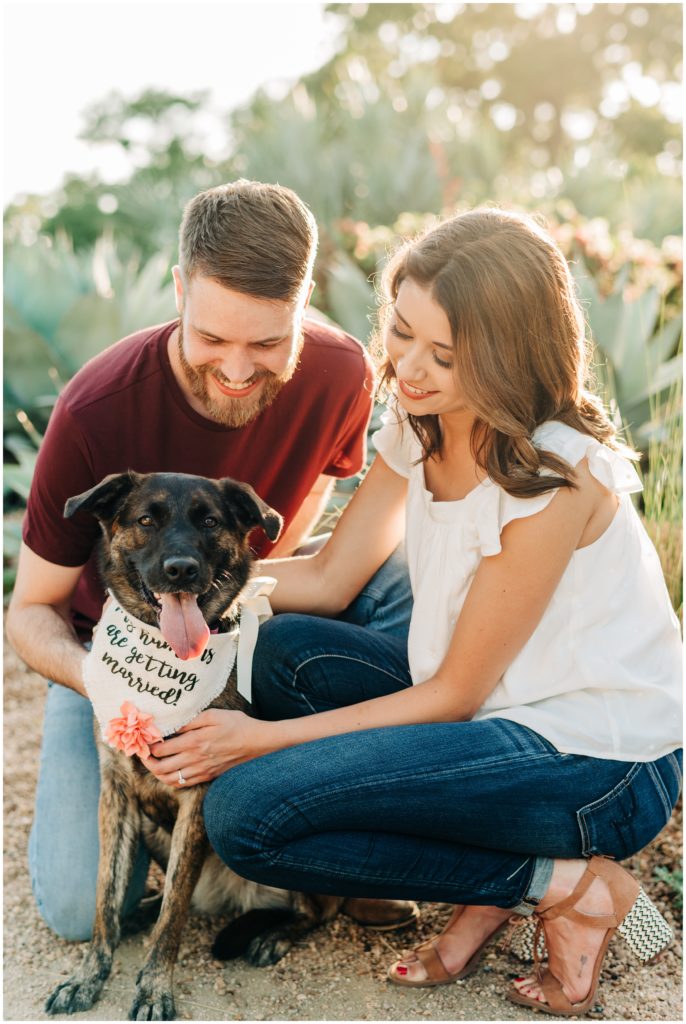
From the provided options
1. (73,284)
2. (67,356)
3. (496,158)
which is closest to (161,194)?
(496,158)

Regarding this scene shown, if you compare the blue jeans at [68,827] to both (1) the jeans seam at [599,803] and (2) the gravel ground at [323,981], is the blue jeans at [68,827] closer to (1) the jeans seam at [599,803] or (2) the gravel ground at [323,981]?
(2) the gravel ground at [323,981]

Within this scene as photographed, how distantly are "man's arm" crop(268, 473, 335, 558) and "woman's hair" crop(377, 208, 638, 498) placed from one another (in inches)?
43.7

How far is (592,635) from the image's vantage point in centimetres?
287

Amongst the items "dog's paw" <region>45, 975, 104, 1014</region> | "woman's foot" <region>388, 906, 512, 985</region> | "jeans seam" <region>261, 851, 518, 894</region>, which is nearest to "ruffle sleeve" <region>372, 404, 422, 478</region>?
"jeans seam" <region>261, 851, 518, 894</region>

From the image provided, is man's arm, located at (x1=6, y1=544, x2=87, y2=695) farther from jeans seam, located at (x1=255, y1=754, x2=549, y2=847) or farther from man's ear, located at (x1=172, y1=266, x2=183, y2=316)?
man's ear, located at (x1=172, y1=266, x2=183, y2=316)

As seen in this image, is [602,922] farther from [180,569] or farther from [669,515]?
[669,515]

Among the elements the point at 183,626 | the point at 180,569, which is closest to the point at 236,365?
the point at 180,569

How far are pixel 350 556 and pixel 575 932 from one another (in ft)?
4.57

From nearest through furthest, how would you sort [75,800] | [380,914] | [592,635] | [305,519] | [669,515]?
[592,635] → [380,914] → [75,800] → [305,519] → [669,515]

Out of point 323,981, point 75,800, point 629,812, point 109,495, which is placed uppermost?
point 109,495

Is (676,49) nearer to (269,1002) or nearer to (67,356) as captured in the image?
(67,356)

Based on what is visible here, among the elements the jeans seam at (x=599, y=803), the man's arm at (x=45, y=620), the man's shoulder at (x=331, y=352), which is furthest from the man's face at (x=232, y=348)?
the jeans seam at (x=599, y=803)

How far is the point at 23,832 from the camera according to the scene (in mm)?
4047

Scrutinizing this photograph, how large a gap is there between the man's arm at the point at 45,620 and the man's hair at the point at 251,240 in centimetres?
111
